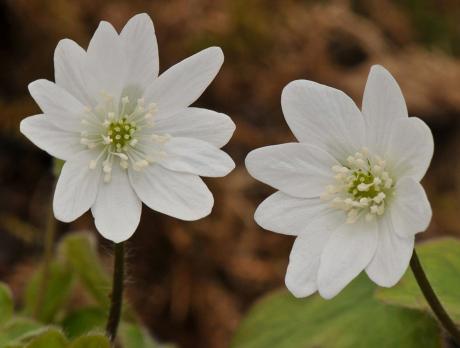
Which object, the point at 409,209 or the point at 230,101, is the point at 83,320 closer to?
the point at 409,209

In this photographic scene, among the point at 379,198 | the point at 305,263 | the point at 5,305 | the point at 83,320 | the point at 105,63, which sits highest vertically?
the point at 105,63

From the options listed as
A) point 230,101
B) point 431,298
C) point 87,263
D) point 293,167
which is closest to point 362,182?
point 293,167

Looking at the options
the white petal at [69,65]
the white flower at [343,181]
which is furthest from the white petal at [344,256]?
the white petal at [69,65]

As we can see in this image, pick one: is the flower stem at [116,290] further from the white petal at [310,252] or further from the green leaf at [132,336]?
the white petal at [310,252]

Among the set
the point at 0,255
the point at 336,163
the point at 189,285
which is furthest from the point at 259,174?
the point at 0,255

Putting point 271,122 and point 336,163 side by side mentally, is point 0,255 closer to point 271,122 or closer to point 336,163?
point 271,122

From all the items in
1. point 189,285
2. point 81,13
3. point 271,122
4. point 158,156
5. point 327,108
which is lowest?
point 189,285

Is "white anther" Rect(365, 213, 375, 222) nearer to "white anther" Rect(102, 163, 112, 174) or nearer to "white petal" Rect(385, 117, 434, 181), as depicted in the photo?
"white petal" Rect(385, 117, 434, 181)
